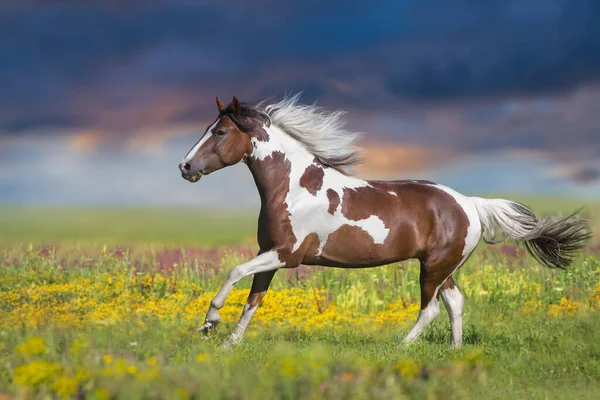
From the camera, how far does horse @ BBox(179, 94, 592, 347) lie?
26.4ft

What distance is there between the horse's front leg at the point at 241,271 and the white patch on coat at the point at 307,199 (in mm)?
291

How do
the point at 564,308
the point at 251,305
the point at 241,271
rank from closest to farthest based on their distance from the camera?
the point at 241,271 < the point at 251,305 < the point at 564,308

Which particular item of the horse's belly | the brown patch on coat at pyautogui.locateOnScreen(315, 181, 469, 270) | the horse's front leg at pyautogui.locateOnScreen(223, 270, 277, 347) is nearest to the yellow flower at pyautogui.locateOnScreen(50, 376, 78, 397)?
the horse's front leg at pyautogui.locateOnScreen(223, 270, 277, 347)

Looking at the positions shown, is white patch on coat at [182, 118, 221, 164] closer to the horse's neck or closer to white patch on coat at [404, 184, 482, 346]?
the horse's neck

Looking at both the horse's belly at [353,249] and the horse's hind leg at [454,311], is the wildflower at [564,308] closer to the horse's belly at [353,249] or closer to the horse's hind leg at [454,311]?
the horse's hind leg at [454,311]

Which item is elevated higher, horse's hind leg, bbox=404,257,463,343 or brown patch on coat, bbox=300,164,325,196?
brown patch on coat, bbox=300,164,325,196

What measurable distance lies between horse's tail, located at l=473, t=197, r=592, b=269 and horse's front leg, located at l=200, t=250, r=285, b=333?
2791mm

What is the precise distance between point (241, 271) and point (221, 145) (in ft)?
4.62

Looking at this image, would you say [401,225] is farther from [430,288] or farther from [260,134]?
[260,134]

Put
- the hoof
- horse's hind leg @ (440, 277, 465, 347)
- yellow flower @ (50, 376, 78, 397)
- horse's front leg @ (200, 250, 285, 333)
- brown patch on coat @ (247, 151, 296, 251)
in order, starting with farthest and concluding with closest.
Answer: horse's hind leg @ (440, 277, 465, 347) < brown patch on coat @ (247, 151, 296, 251) < the hoof < horse's front leg @ (200, 250, 285, 333) < yellow flower @ (50, 376, 78, 397)

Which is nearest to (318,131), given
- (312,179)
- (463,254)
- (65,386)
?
(312,179)

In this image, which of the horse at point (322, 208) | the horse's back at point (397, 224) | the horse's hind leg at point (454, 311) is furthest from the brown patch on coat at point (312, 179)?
the horse's hind leg at point (454, 311)

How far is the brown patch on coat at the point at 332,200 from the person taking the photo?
8.17 metres

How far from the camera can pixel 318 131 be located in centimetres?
854
